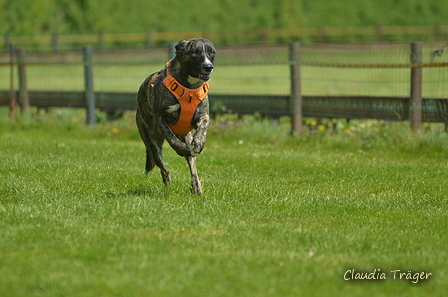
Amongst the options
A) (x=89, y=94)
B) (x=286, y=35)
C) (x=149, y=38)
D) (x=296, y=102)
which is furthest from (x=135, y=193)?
(x=286, y=35)

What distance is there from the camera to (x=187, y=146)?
681cm

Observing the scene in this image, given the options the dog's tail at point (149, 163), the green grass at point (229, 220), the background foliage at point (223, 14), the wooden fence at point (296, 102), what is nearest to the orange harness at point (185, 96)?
the green grass at point (229, 220)

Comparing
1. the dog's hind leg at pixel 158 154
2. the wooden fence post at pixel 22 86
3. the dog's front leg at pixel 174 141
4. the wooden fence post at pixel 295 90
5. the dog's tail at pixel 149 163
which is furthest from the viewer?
the wooden fence post at pixel 22 86

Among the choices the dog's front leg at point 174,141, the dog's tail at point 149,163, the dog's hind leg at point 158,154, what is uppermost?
the dog's front leg at point 174,141

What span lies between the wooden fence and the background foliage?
21212mm

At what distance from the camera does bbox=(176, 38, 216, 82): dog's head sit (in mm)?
6684

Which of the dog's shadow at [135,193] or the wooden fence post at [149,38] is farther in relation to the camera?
the wooden fence post at [149,38]

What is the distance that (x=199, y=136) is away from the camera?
686 centimetres

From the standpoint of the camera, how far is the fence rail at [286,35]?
36906 millimetres

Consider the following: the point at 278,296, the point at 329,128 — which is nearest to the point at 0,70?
the point at 329,128

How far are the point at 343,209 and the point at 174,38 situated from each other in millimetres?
32966

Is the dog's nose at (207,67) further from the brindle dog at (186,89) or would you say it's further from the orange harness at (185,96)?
the orange harness at (185,96)

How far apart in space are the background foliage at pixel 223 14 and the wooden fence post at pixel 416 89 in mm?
27264

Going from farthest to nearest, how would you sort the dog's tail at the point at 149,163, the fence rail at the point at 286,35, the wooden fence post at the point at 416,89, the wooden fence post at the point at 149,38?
the fence rail at the point at 286,35, the wooden fence post at the point at 149,38, the wooden fence post at the point at 416,89, the dog's tail at the point at 149,163
